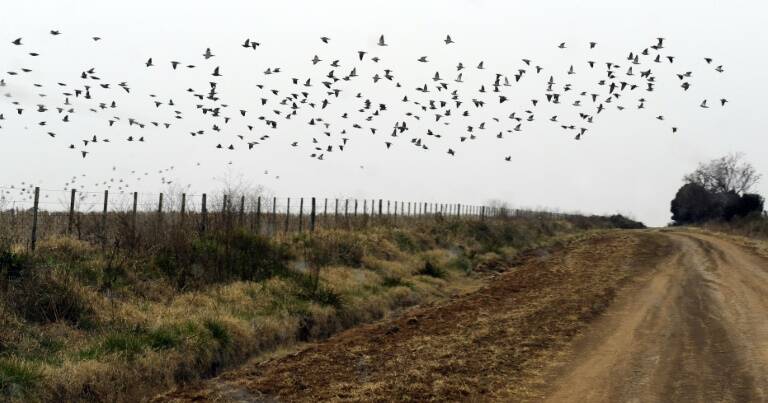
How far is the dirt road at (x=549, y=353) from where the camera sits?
28.7ft

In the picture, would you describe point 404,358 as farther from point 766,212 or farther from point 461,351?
point 766,212

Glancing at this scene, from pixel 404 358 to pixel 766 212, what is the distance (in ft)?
186

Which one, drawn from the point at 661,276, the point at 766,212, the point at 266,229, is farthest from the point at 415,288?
the point at 766,212

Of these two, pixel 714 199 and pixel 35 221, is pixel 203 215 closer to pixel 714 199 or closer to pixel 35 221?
pixel 35 221

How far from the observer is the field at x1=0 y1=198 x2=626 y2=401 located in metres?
9.34

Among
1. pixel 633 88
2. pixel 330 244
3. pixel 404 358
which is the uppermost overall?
pixel 633 88

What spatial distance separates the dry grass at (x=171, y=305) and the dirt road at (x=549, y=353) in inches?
30.5

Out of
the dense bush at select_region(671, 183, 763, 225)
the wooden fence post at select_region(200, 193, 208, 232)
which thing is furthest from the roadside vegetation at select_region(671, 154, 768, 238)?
the wooden fence post at select_region(200, 193, 208, 232)

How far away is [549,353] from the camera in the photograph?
10781 mm

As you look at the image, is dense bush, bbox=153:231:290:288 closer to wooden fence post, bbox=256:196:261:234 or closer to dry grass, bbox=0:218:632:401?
dry grass, bbox=0:218:632:401

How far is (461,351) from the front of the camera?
1106 cm

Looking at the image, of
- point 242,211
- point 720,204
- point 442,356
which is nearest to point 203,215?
point 242,211

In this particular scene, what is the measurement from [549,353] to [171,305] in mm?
7107

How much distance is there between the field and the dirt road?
0.83m
